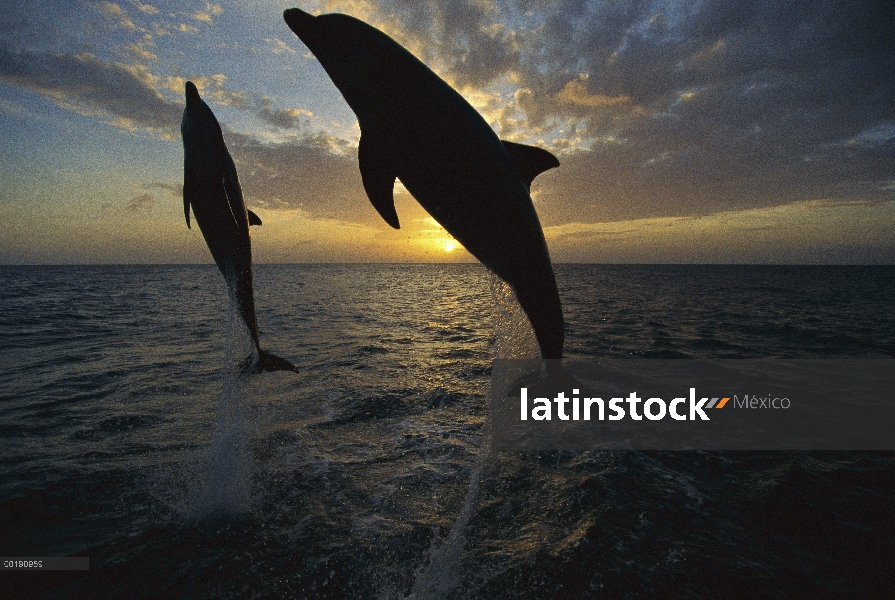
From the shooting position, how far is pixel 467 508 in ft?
17.8

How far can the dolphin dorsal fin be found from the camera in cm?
346

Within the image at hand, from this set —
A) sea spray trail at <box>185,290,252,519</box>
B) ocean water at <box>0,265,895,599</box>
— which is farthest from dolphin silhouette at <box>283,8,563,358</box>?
sea spray trail at <box>185,290,252,519</box>

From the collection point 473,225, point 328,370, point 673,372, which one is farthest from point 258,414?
point 673,372

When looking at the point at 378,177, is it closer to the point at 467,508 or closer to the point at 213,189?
the point at 213,189

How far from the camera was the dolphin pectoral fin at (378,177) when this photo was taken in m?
3.16

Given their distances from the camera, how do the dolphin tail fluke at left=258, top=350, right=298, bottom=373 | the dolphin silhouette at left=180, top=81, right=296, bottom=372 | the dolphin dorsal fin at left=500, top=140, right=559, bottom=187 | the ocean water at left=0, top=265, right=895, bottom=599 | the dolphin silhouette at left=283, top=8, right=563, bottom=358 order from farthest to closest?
the dolphin tail fluke at left=258, top=350, right=298, bottom=373
the dolphin silhouette at left=180, top=81, right=296, bottom=372
the ocean water at left=0, top=265, right=895, bottom=599
the dolphin dorsal fin at left=500, top=140, right=559, bottom=187
the dolphin silhouette at left=283, top=8, right=563, bottom=358

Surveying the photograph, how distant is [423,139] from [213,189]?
3.33m

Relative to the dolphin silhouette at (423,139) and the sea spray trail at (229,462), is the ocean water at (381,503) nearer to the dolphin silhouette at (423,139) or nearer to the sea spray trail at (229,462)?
the sea spray trail at (229,462)

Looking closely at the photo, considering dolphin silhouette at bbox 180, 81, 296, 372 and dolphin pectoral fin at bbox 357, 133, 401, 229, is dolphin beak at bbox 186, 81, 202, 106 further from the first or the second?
dolphin pectoral fin at bbox 357, 133, 401, 229

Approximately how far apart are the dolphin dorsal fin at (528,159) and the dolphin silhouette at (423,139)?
166 mm

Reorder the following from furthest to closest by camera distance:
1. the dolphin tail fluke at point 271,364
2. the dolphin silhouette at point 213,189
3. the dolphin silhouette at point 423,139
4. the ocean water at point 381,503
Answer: the dolphin tail fluke at point 271,364 → the dolphin silhouette at point 213,189 → the ocean water at point 381,503 → the dolphin silhouette at point 423,139

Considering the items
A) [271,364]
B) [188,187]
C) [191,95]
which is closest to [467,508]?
[271,364]
